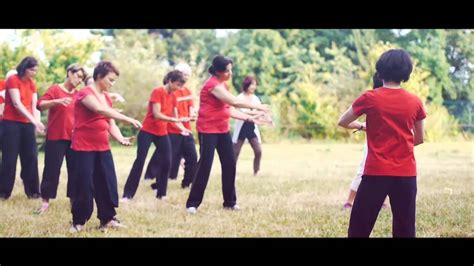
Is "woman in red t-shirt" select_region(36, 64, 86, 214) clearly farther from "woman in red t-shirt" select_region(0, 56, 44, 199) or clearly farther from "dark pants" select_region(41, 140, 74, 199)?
"woman in red t-shirt" select_region(0, 56, 44, 199)

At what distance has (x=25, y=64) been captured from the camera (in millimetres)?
6027

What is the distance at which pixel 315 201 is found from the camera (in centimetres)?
629

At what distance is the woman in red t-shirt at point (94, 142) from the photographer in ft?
16.2

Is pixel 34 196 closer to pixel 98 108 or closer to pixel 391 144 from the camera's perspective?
pixel 98 108

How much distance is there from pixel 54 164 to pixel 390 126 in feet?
9.90

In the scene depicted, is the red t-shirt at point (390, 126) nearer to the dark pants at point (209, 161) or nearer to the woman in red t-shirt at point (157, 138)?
the dark pants at point (209, 161)

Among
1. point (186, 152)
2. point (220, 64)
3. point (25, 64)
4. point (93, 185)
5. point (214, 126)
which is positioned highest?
point (220, 64)

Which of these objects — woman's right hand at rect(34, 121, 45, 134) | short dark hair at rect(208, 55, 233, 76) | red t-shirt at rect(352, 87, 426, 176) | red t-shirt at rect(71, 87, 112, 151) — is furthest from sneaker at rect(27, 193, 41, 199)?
red t-shirt at rect(352, 87, 426, 176)

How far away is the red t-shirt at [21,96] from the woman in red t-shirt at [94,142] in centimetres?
131

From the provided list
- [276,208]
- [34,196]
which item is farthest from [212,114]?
[34,196]

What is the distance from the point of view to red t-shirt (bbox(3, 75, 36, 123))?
6.12 meters

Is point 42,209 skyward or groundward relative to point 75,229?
groundward

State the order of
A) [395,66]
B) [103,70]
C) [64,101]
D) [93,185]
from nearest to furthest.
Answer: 1. [395,66]
2. [103,70]
3. [93,185]
4. [64,101]

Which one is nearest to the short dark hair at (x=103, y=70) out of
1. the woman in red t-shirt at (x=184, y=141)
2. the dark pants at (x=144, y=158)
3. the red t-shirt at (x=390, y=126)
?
the dark pants at (x=144, y=158)
